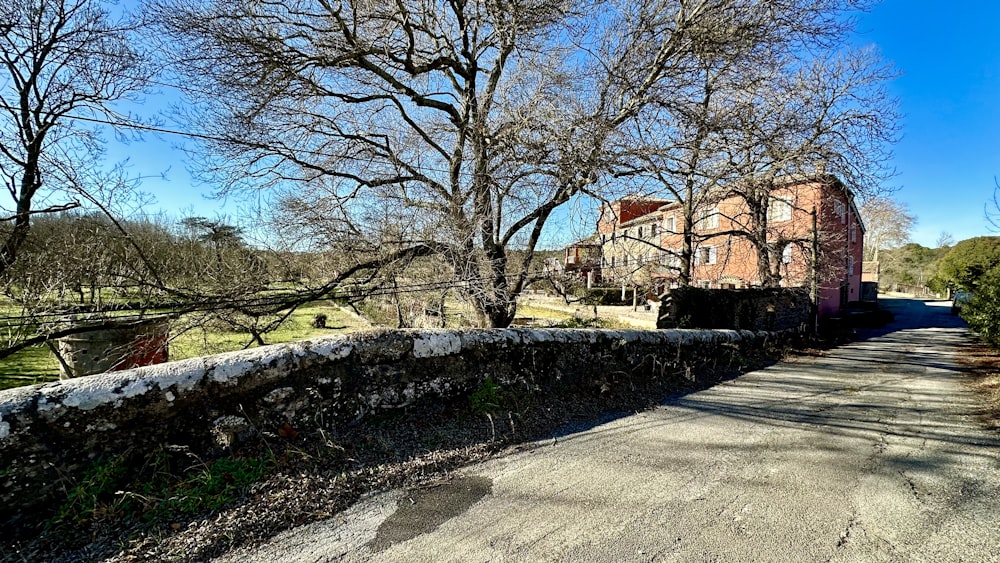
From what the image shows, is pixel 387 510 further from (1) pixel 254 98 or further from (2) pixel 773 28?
(2) pixel 773 28

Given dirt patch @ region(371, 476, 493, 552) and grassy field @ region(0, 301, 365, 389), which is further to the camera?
grassy field @ region(0, 301, 365, 389)

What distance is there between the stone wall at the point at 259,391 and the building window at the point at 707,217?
9092mm

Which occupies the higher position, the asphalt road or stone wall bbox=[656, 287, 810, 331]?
stone wall bbox=[656, 287, 810, 331]

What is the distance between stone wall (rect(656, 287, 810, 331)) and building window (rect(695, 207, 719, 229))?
9.21 ft

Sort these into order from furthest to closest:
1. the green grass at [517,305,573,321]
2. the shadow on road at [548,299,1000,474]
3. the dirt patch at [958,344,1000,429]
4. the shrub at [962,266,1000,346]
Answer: the green grass at [517,305,573,321] → the shrub at [962,266,1000,346] → the dirt patch at [958,344,1000,429] → the shadow on road at [548,299,1000,474]

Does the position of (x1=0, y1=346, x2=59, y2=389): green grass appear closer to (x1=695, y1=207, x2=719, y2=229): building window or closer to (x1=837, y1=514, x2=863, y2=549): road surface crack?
(x1=837, y1=514, x2=863, y2=549): road surface crack

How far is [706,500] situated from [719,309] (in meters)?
6.98

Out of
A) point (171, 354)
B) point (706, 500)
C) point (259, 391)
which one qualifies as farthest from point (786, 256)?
point (171, 354)

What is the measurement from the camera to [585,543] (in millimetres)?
1917

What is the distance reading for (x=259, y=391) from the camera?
2.55 meters

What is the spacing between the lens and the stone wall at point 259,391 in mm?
1894

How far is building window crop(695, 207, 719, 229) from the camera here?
39.4 feet

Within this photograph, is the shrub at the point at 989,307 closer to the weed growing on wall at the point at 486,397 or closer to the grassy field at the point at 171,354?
the weed growing on wall at the point at 486,397

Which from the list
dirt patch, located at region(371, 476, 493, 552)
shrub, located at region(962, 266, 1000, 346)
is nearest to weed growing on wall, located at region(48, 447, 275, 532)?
dirt patch, located at region(371, 476, 493, 552)
